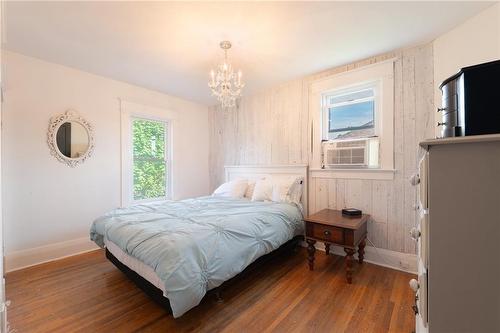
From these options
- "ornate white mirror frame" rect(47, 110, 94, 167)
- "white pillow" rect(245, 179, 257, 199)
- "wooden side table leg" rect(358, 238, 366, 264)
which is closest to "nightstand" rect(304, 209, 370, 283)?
"wooden side table leg" rect(358, 238, 366, 264)

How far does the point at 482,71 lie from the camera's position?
0.93 metres

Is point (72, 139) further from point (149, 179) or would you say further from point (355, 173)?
point (355, 173)

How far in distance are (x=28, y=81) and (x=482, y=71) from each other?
405cm

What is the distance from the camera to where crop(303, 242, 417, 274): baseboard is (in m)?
2.32

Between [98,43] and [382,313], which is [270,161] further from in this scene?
[98,43]

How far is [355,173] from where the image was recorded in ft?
8.89

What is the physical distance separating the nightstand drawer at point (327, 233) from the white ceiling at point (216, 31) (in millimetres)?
1979

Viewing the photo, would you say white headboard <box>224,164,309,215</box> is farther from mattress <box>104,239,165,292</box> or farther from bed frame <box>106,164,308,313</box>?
mattress <box>104,239,165,292</box>

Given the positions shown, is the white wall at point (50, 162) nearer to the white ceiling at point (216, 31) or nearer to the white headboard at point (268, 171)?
the white ceiling at point (216, 31)

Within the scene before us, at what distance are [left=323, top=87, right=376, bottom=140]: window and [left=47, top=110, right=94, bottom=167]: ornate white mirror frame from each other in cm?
332

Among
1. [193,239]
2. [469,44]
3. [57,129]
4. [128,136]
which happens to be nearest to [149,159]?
[128,136]

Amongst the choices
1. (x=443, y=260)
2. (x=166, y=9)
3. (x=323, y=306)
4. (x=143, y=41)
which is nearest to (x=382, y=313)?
(x=323, y=306)

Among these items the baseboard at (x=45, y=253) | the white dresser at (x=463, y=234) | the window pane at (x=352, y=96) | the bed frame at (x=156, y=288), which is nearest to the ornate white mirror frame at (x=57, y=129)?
the baseboard at (x=45, y=253)

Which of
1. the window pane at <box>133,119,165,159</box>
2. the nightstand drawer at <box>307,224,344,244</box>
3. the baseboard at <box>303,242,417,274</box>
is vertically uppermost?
the window pane at <box>133,119,165,159</box>
